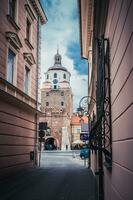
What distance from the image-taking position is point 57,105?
98.6 metres

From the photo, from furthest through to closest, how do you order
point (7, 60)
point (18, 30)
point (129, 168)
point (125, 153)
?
1. point (18, 30)
2. point (7, 60)
3. point (125, 153)
4. point (129, 168)

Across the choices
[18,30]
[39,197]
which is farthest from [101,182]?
[18,30]

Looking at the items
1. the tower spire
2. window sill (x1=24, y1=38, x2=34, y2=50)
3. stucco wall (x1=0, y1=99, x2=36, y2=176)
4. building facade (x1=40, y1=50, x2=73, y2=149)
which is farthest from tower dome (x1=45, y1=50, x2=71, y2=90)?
stucco wall (x1=0, y1=99, x2=36, y2=176)

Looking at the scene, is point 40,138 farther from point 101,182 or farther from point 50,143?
point 50,143

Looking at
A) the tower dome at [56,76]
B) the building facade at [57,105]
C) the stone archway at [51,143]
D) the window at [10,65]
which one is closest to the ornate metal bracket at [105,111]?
the window at [10,65]

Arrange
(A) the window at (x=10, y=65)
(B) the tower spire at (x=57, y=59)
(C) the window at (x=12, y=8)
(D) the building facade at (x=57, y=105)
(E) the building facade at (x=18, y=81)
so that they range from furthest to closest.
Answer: (B) the tower spire at (x=57, y=59) → (D) the building facade at (x=57, y=105) → (C) the window at (x=12, y=8) → (A) the window at (x=10, y=65) → (E) the building facade at (x=18, y=81)

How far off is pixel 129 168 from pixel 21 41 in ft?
53.2

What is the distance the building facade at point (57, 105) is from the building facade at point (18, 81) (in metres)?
63.3

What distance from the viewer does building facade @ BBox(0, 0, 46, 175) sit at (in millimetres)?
15453

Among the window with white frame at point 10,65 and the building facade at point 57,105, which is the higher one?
the building facade at point 57,105

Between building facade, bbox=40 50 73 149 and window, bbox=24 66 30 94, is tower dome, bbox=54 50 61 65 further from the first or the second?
window, bbox=24 66 30 94

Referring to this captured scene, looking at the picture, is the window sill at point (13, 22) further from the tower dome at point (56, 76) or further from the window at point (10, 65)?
the tower dome at point (56, 76)

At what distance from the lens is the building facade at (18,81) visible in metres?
15.5

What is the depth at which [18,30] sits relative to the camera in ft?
59.3
